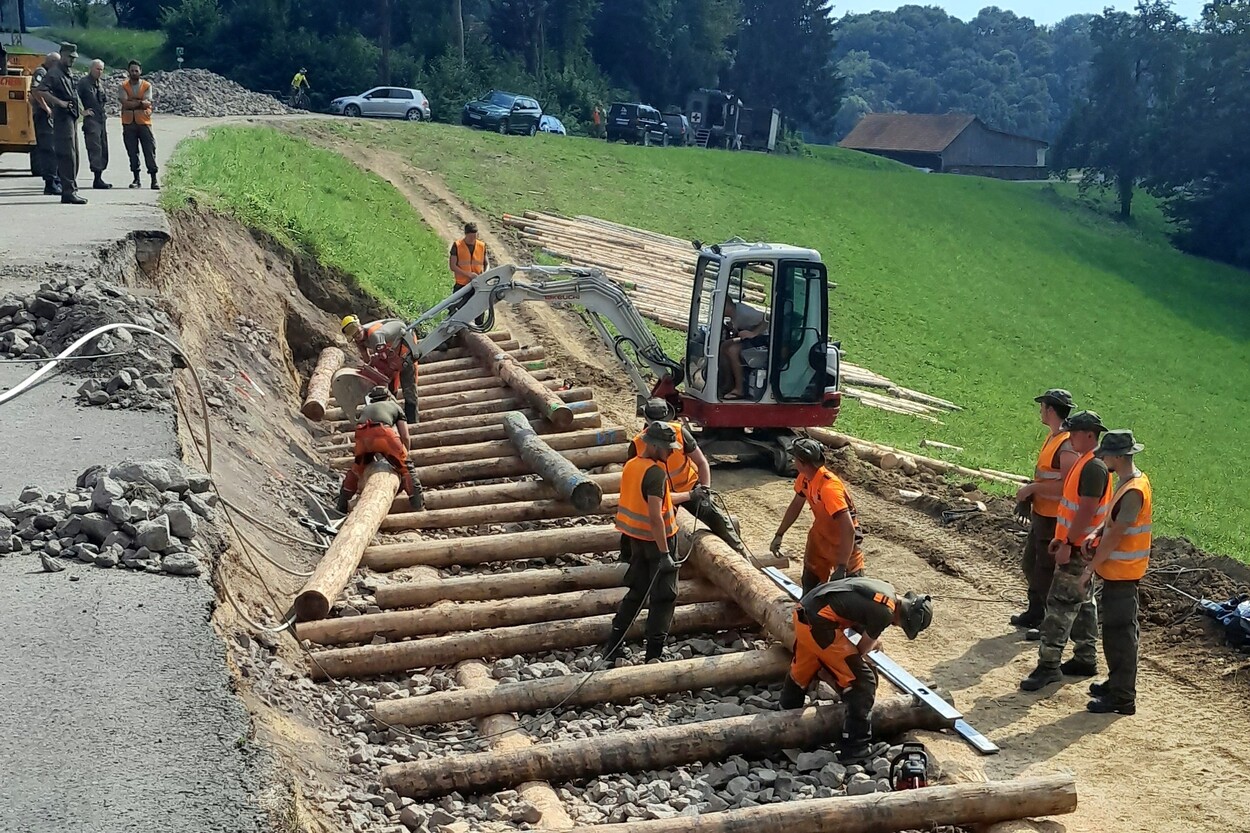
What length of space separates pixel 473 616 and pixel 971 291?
27.4 metres

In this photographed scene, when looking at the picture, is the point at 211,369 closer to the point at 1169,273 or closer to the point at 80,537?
the point at 80,537

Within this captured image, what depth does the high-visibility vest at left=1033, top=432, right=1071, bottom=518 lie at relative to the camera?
10.1 metres

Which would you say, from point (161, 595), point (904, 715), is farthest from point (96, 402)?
point (904, 715)

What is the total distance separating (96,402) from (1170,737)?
8414 millimetres

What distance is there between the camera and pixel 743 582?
9.73 metres

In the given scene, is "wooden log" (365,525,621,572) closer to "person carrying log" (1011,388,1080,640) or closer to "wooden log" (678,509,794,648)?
"wooden log" (678,509,794,648)

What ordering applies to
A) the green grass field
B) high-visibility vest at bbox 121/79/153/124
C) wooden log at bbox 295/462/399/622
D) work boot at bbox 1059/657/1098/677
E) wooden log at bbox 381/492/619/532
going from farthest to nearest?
the green grass field → high-visibility vest at bbox 121/79/153/124 → wooden log at bbox 381/492/619/532 → work boot at bbox 1059/657/1098/677 → wooden log at bbox 295/462/399/622

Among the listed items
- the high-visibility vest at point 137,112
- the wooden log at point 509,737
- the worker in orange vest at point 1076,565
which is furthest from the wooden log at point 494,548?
the high-visibility vest at point 137,112

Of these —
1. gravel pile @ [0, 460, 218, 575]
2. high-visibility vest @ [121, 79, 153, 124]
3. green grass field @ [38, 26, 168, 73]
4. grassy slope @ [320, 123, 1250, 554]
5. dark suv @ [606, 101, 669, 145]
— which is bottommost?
grassy slope @ [320, 123, 1250, 554]

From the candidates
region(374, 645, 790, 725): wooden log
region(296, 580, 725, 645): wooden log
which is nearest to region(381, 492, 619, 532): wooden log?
region(296, 580, 725, 645): wooden log

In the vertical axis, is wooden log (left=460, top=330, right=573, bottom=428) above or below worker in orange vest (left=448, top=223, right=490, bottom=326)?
below

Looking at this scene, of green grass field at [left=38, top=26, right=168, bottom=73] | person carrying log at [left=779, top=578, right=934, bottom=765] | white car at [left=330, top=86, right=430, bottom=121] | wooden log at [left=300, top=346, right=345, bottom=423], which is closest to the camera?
person carrying log at [left=779, top=578, right=934, bottom=765]

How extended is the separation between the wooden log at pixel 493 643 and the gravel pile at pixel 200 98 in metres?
31.6

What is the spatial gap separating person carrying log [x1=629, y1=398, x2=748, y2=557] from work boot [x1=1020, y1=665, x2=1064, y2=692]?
2544 mm
